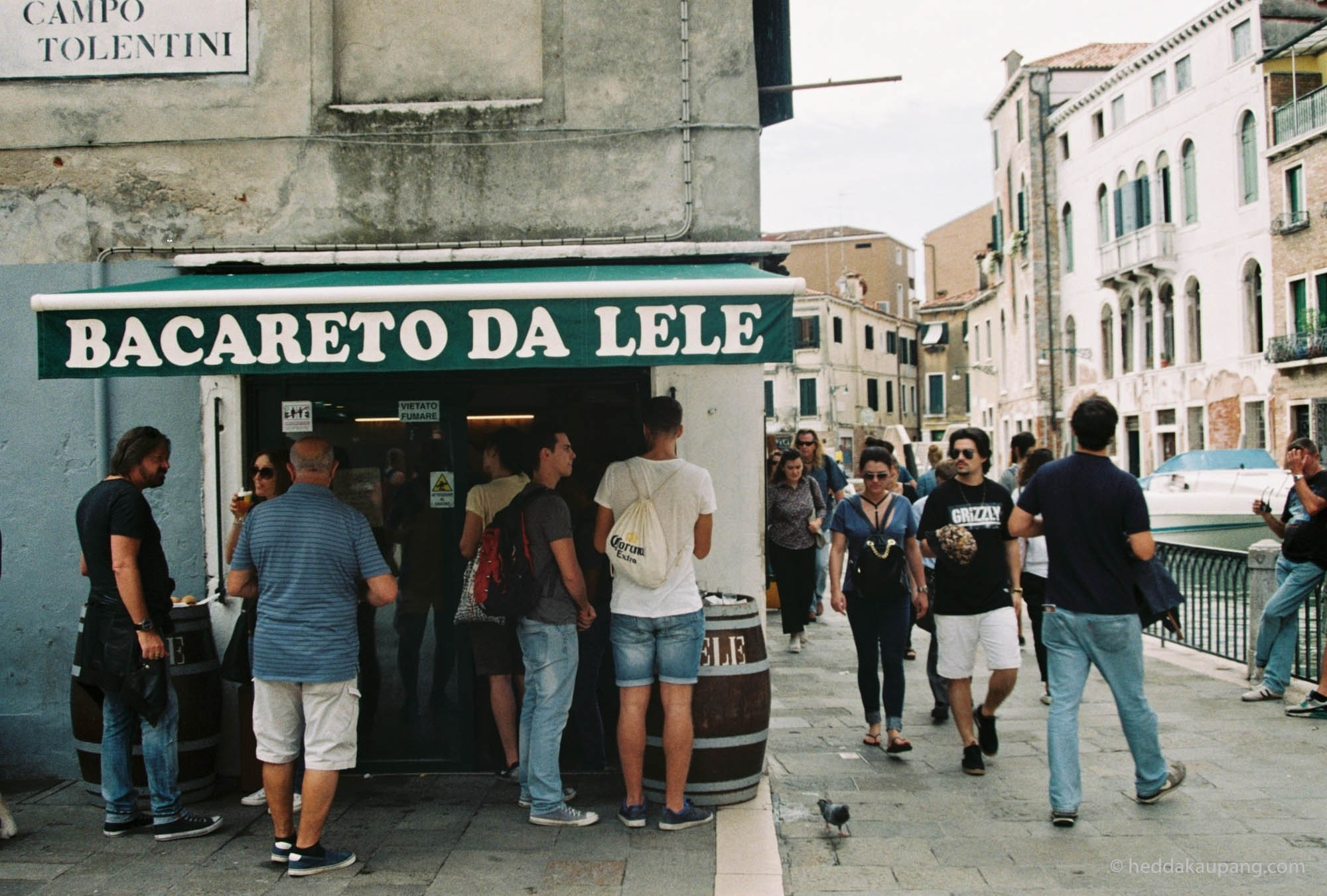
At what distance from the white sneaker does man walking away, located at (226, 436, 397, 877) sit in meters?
5.85

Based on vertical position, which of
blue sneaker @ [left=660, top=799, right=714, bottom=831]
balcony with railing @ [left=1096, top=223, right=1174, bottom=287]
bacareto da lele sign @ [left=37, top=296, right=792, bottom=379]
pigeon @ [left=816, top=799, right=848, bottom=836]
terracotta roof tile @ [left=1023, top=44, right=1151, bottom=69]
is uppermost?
terracotta roof tile @ [left=1023, top=44, right=1151, bottom=69]

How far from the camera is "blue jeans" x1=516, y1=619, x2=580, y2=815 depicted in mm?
5102

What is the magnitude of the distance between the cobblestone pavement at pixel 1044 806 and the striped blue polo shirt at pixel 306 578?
2107 millimetres

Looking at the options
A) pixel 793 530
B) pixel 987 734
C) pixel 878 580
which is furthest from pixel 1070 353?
pixel 878 580

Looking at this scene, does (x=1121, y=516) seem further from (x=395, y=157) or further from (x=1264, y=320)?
(x=1264, y=320)

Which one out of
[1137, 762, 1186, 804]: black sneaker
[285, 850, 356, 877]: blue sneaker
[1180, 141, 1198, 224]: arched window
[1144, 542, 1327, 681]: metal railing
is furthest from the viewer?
[1180, 141, 1198, 224]: arched window

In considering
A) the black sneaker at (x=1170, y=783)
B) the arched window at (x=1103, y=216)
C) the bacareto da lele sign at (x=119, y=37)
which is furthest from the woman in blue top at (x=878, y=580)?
the arched window at (x=1103, y=216)

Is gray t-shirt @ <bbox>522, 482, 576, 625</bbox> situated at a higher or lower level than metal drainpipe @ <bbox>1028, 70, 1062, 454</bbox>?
lower

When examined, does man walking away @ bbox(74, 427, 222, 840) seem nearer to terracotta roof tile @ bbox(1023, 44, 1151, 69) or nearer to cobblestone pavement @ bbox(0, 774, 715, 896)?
cobblestone pavement @ bbox(0, 774, 715, 896)

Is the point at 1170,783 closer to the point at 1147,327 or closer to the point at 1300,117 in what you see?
the point at 1300,117

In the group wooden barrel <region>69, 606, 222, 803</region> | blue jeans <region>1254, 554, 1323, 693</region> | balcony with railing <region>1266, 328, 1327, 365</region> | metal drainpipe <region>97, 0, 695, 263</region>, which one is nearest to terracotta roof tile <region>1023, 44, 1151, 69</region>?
balcony with railing <region>1266, 328, 1327, 365</region>

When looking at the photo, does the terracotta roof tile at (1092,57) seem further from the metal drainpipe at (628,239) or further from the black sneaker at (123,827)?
the black sneaker at (123,827)

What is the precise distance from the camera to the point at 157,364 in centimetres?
484

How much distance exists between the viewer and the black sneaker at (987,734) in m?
6.15
